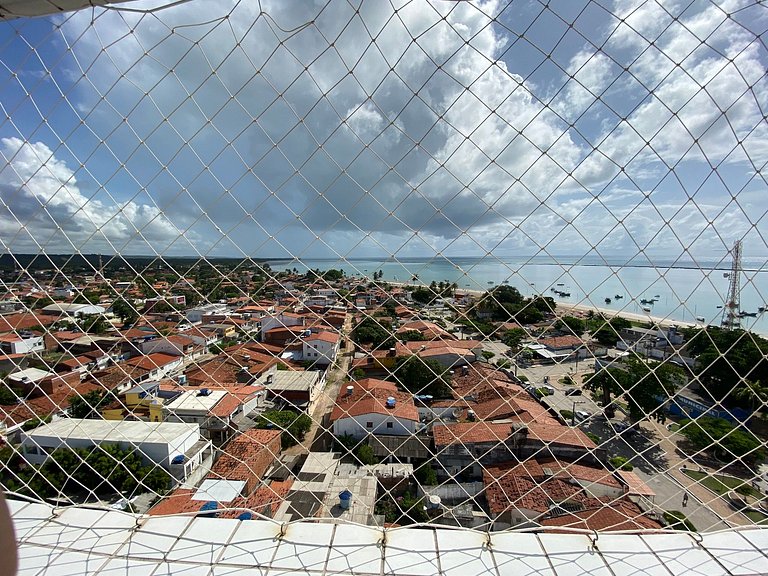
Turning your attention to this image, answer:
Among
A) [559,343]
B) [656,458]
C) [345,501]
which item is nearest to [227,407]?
[345,501]

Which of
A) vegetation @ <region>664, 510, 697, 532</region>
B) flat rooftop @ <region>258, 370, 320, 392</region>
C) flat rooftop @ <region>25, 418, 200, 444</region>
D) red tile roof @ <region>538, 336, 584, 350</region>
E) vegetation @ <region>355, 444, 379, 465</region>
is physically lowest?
vegetation @ <region>355, 444, 379, 465</region>

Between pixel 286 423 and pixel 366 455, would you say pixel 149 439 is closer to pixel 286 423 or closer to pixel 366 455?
pixel 286 423

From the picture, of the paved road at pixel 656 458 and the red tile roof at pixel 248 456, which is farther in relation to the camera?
the paved road at pixel 656 458

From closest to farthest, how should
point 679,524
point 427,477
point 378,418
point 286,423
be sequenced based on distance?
point 679,524 < point 427,477 < point 378,418 < point 286,423

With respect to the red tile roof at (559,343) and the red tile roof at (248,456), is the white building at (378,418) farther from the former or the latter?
the red tile roof at (559,343)

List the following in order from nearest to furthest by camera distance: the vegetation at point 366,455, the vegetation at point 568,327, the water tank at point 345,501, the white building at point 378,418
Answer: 1. the vegetation at point 568,327
2. the water tank at point 345,501
3. the vegetation at point 366,455
4. the white building at point 378,418

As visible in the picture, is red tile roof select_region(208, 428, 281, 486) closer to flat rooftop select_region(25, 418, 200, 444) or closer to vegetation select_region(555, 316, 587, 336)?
flat rooftop select_region(25, 418, 200, 444)

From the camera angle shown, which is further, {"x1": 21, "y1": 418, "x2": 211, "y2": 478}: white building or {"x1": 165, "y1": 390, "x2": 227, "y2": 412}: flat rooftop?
{"x1": 165, "y1": 390, "x2": 227, "y2": 412}: flat rooftop

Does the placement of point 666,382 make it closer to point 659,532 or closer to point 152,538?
point 659,532

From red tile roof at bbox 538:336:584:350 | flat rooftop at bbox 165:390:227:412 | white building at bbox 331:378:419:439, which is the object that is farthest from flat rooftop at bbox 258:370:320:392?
red tile roof at bbox 538:336:584:350

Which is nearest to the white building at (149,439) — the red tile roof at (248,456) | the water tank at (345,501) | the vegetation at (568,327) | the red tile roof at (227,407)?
the red tile roof at (248,456)

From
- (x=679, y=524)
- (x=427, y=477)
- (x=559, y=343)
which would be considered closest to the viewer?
(x=679, y=524)

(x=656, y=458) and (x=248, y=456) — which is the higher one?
(x=656, y=458)
